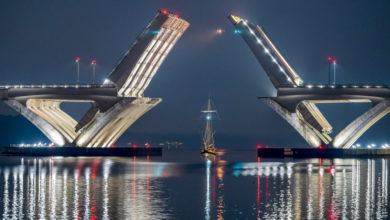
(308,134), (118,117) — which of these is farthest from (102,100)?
(308,134)

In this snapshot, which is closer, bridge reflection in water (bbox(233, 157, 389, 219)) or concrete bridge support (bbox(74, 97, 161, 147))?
bridge reflection in water (bbox(233, 157, 389, 219))

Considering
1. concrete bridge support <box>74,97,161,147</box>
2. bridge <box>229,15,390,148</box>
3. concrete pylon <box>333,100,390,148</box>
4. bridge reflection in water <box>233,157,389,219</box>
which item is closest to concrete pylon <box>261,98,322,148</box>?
bridge <box>229,15,390,148</box>

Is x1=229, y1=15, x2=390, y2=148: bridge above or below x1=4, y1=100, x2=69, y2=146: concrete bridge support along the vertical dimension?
above

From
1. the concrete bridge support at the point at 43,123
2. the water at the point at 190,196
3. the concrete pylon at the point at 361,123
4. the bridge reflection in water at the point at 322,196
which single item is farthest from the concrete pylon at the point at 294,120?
the water at the point at 190,196

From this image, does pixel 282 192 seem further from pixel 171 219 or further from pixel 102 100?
pixel 102 100

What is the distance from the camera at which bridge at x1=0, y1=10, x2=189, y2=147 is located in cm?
9325

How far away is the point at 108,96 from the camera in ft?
309

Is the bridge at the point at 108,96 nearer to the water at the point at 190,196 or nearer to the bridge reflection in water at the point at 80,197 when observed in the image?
the water at the point at 190,196

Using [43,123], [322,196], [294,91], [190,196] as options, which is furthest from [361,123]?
[190,196]

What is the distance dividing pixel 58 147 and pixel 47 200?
206 ft

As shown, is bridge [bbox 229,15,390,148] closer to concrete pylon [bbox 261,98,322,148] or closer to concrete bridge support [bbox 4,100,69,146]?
concrete pylon [bbox 261,98,322,148]

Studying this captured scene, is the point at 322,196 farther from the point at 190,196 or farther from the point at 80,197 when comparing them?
the point at 80,197

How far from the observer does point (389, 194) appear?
43.8m

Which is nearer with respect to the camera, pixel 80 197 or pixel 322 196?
pixel 80 197
